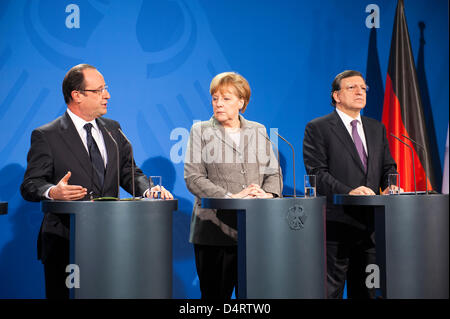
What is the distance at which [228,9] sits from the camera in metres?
4.55

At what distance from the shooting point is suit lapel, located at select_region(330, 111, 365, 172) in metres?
3.40

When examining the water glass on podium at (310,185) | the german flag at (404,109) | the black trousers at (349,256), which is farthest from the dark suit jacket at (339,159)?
the german flag at (404,109)

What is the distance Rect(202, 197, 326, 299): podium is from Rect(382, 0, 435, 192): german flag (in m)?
2.29

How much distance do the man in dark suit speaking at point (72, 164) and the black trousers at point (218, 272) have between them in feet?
1.47

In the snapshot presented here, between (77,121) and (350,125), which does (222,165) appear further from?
(350,125)

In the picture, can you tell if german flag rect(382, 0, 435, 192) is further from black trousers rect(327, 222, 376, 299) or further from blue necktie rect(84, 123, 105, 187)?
blue necktie rect(84, 123, 105, 187)

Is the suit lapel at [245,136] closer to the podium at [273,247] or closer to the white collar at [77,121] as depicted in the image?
the podium at [273,247]

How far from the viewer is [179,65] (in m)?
4.41

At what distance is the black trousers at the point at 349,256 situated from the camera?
10.6ft

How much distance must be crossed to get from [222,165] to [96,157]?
75 centimetres

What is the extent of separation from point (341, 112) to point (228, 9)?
162 centimetres

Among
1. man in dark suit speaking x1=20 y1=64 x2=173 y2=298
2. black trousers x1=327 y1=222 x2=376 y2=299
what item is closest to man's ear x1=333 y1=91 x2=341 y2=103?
black trousers x1=327 y1=222 x2=376 y2=299

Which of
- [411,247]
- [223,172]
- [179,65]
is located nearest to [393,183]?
[411,247]
